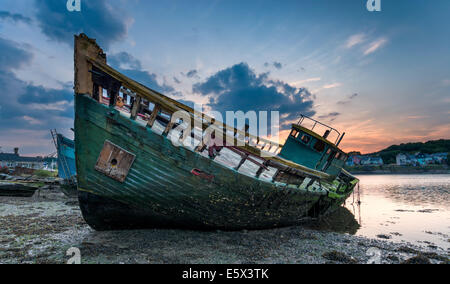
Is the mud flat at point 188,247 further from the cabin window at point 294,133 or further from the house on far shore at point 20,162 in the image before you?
the house on far shore at point 20,162

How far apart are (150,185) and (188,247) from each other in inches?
78.2

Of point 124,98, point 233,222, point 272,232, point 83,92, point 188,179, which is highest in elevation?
point 124,98

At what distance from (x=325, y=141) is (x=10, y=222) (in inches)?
596

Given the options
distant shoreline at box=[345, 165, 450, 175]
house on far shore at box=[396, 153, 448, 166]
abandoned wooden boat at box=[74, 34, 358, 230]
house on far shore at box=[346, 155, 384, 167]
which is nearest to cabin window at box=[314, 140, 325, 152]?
abandoned wooden boat at box=[74, 34, 358, 230]

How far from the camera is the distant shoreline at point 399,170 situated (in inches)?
3415

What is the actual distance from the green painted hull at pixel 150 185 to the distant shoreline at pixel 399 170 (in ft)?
356

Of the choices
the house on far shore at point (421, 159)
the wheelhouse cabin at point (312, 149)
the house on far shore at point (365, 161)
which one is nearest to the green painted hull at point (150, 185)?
the wheelhouse cabin at point (312, 149)

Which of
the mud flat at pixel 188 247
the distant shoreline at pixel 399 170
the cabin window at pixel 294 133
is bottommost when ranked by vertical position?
the distant shoreline at pixel 399 170

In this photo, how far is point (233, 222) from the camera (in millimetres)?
7195

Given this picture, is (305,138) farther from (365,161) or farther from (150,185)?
(365,161)

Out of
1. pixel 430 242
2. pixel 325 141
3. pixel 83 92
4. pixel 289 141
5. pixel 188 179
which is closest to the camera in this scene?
pixel 83 92
